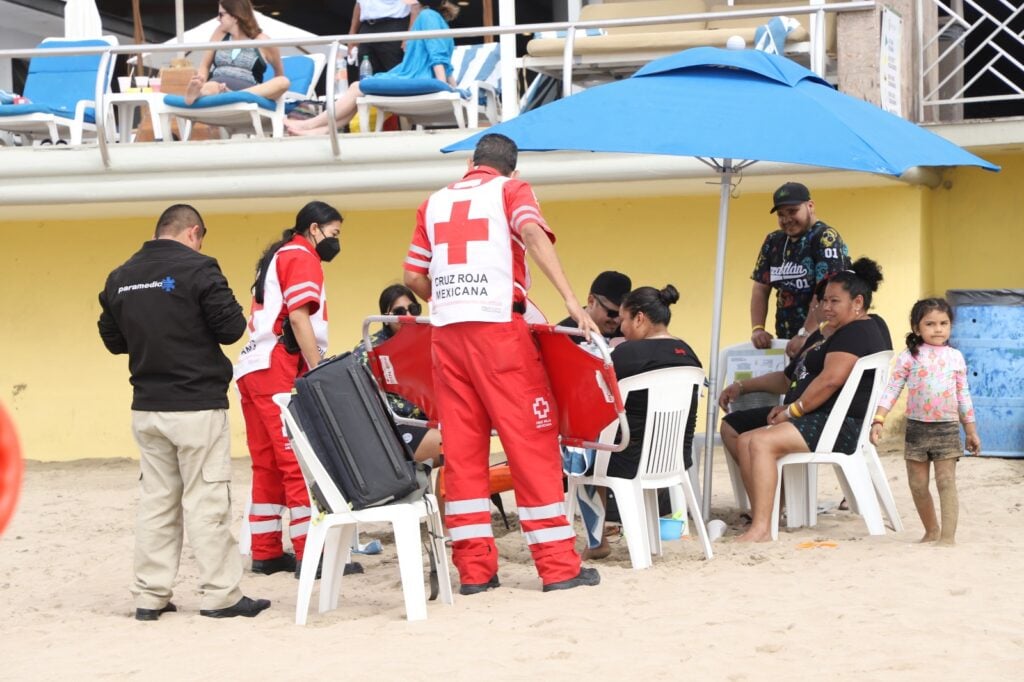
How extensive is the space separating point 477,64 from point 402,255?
1.63 m

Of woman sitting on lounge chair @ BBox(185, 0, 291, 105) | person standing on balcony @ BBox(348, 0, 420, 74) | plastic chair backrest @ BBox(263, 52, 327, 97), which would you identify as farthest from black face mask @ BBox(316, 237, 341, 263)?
plastic chair backrest @ BBox(263, 52, 327, 97)

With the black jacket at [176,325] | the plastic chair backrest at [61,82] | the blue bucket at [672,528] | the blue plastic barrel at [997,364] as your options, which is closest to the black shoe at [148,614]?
the black jacket at [176,325]

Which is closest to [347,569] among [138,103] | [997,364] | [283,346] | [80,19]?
[283,346]

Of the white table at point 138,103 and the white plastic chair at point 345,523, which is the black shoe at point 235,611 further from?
the white table at point 138,103

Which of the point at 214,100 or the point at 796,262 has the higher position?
the point at 214,100

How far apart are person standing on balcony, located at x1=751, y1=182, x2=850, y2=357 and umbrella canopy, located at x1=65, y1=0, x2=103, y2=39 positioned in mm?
6000

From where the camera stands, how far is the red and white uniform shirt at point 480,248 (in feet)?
16.8

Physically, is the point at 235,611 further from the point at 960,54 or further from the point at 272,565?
the point at 960,54

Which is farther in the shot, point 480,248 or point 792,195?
point 792,195

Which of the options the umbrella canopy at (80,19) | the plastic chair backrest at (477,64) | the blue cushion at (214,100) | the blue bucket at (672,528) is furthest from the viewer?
the umbrella canopy at (80,19)

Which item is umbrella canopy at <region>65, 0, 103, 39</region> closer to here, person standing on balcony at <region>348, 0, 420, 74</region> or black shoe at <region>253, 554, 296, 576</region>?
person standing on balcony at <region>348, 0, 420, 74</region>

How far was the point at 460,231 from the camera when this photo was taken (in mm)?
5188

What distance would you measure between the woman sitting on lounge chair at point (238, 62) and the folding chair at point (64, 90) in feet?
3.36

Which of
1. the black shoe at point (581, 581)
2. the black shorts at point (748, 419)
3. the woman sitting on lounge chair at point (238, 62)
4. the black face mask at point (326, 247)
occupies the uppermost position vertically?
the woman sitting on lounge chair at point (238, 62)
